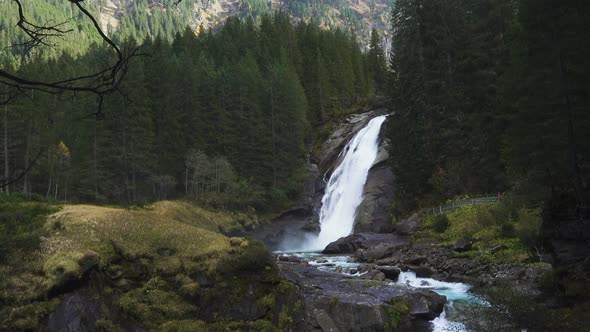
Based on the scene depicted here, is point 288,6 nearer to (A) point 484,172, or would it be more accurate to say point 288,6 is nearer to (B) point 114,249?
(A) point 484,172

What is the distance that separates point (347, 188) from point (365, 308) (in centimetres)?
2598

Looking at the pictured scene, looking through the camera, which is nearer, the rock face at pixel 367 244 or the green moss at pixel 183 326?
the green moss at pixel 183 326

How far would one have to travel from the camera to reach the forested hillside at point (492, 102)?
45.5ft

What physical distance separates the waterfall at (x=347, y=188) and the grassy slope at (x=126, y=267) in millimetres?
21823

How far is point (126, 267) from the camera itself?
11352 millimetres

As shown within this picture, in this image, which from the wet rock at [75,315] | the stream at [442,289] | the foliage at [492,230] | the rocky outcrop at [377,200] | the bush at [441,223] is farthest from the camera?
the rocky outcrop at [377,200]

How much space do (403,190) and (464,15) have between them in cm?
1502

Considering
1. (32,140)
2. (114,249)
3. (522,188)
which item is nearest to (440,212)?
(522,188)

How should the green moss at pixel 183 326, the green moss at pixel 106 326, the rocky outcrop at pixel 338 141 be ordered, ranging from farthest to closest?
the rocky outcrop at pixel 338 141 < the green moss at pixel 183 326 < the green moss at pixel 106 326

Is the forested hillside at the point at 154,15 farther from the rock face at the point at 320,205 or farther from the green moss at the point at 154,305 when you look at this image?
the green moss at the point at 154,305

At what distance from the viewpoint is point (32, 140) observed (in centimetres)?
3462

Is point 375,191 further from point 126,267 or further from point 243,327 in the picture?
point 126,267

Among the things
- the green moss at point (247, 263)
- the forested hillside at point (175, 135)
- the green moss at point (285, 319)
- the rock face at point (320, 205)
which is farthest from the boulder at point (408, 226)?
the green moss at point (285, 319)

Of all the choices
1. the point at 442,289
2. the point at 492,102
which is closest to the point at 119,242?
the point at 442,289
